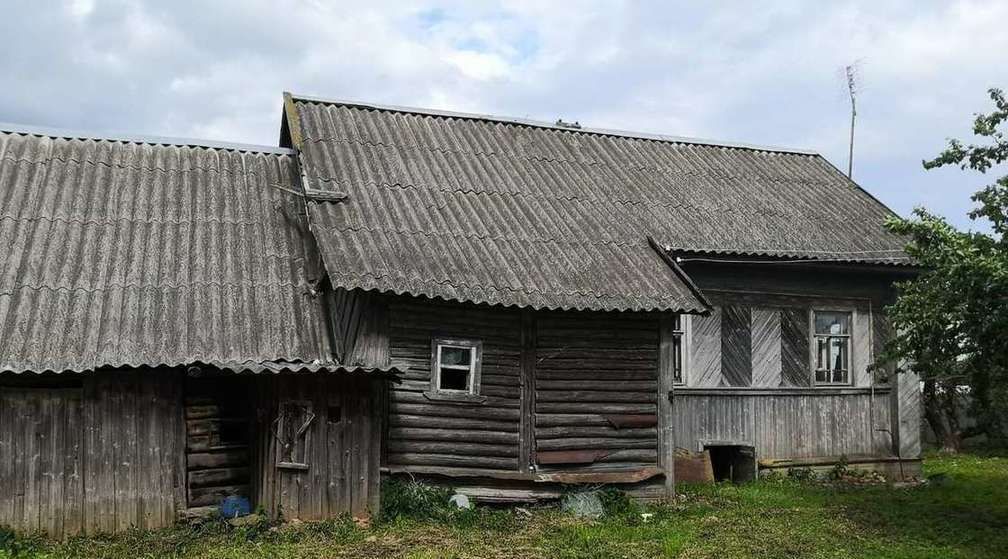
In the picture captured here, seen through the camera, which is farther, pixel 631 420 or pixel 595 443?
pixel 631 420

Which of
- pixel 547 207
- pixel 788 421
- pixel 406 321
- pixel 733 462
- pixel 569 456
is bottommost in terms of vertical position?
pixel 733 462

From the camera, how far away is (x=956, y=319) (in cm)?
1015

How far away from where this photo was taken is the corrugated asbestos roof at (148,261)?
10297mm

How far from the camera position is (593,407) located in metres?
12.2

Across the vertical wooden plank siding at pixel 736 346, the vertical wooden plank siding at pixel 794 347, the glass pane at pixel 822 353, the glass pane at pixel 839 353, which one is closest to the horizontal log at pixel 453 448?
the vertical wooden plank siding at pixel 736 346

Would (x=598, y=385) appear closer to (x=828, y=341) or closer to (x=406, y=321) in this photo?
(x=406, y=321)

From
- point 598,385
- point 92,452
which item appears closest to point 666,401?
point 598,385

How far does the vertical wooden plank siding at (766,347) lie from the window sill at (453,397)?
5307mm

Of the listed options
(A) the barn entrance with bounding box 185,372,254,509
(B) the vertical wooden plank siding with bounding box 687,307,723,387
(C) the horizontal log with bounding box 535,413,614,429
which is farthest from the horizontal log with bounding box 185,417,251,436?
(B) the vertical wooden plank siding with bounding box 687,307,723,387

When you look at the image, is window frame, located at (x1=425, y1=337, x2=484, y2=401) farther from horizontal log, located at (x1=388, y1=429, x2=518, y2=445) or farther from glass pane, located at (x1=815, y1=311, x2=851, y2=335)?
glass pane, located at (x1=815, y1=311, x2=851, y2=335)

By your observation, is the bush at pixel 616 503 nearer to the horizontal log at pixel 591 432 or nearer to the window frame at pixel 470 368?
the horizontal log at pixel 591 432

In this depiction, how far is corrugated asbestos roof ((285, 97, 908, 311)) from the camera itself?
11.8 meters

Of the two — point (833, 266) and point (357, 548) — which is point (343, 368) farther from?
point (833, 266)

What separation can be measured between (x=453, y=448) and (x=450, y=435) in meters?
0.17
